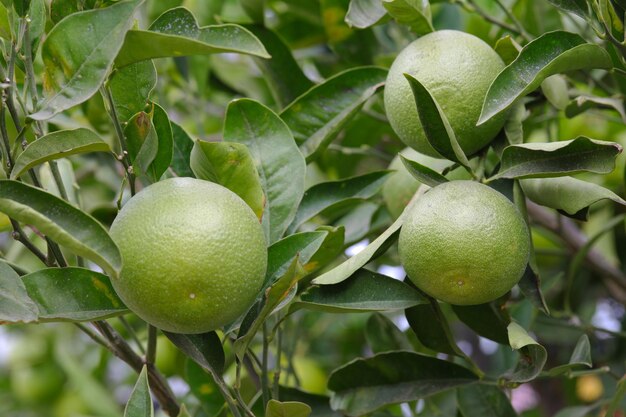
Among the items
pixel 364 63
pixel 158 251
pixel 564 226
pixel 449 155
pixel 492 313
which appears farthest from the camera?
pixel 564 226

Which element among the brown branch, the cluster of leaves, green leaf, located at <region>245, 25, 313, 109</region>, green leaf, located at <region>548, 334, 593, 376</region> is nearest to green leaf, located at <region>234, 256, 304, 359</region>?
the cluster of leaves

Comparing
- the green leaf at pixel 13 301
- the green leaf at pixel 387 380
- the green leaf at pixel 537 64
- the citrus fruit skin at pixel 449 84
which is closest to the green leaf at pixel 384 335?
the green leaf at pixel 387 380

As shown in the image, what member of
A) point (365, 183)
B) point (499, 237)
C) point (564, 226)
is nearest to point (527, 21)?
point (564, 226)

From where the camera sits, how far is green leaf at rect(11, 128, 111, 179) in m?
0.81

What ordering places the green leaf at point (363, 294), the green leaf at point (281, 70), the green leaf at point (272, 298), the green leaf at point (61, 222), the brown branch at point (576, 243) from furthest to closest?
the brown branch at point (576, 243) → the green leaf at point (281, 70) → the green leaf at point (363, 294) → the green leaf at point (272, 298) → the green leaf at point (61, 222)

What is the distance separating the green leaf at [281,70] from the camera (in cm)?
131

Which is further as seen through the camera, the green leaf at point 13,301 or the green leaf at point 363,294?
the green leaf at point 363,294

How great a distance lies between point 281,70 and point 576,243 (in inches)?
30.3

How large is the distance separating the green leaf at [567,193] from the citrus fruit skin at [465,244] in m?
0.06

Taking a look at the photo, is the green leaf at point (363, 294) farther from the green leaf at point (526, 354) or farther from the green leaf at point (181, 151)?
the green leaf at point (181, 151)

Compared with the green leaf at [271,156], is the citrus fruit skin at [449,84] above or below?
above

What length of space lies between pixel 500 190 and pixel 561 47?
7.1 inches

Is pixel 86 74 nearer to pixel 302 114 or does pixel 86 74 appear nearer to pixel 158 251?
pixel 158 251

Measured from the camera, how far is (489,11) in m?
1.60
